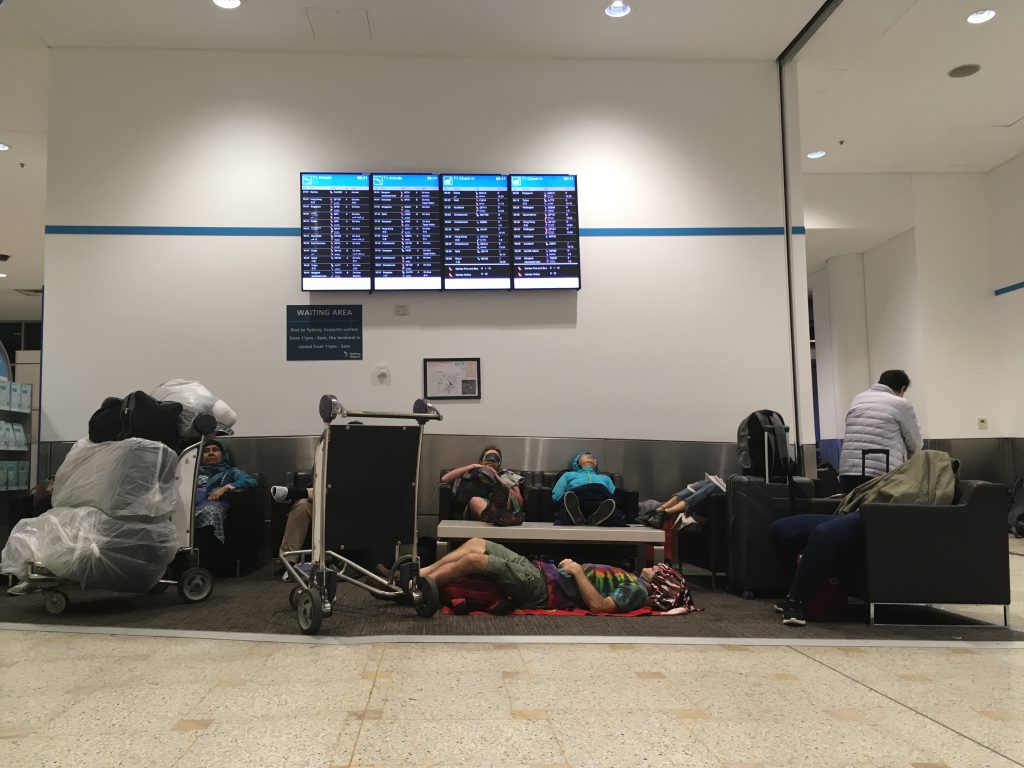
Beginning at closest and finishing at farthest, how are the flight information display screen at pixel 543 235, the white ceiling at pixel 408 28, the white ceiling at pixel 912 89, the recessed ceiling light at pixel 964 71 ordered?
the white ceiling at pixel 408 28
the white ceiling at pixel 912 89
the flight information display screen at pixel 543 235
the recessed ceiling light at pixel 964 71

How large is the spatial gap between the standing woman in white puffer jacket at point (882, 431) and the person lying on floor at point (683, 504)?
95cm

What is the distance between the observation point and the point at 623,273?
6.54m

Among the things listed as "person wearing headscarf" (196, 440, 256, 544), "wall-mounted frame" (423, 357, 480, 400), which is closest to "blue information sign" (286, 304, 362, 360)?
"wall-mounted frame" (423, 357, 480, 400)

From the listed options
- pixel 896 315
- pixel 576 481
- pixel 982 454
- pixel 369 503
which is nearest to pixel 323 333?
pixel 576 481

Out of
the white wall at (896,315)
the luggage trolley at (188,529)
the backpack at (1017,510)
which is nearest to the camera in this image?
the luggage trolley at (188,529)

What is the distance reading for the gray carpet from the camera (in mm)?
3857

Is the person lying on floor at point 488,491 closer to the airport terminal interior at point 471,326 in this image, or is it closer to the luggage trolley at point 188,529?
the airport terminal interior at point 471,326

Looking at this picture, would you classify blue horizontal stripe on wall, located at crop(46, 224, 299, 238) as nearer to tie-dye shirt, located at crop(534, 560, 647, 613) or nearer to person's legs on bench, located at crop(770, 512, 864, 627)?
tie-dye shirt, located at crop(534, 560, 647, 613)

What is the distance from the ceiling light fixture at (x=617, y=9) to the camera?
585 centimetres

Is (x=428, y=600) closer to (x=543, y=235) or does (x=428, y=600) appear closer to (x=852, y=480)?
(x=543, y=235)

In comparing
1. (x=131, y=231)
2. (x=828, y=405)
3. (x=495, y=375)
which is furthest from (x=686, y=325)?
(x=828, y=405)

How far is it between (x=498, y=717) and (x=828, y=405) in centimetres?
945

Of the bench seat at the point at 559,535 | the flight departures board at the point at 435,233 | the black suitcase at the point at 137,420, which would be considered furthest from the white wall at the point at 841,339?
the black suitcase at the point at 137,420

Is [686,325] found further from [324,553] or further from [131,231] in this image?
[131,231]
